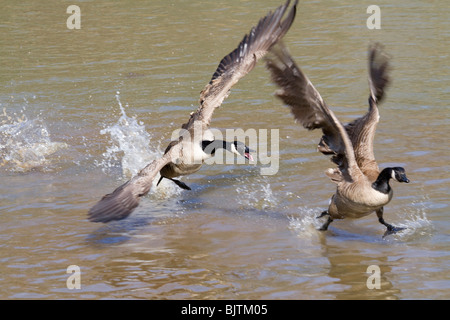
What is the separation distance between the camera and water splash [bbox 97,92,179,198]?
355 inches

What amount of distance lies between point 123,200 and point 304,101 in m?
1.86

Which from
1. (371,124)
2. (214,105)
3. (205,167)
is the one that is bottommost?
(371,124)

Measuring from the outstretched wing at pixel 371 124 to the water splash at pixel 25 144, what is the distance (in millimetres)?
4228

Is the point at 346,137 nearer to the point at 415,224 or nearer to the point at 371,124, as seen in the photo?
the point at 371,124

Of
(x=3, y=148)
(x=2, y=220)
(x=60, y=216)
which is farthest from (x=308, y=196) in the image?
(x=3, y=148)

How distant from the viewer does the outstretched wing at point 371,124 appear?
6898 mm

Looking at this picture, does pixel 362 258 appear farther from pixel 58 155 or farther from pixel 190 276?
pixel 58 155

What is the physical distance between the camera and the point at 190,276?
6266 mm

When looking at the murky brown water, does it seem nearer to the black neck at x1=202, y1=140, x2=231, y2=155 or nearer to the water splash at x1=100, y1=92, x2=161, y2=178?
the water splash at x1=100, y1=92, x2=161, y2=178

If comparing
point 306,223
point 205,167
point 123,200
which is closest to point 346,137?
point 306,223

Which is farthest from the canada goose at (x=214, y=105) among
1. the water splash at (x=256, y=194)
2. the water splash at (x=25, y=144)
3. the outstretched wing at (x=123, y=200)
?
the water splash at (x=25, y=144)

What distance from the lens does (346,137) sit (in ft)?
20.8

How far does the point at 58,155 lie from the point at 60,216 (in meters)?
2.07

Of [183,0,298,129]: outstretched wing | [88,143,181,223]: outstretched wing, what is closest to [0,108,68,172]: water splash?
[183,0,298,129]: outstretched wing
